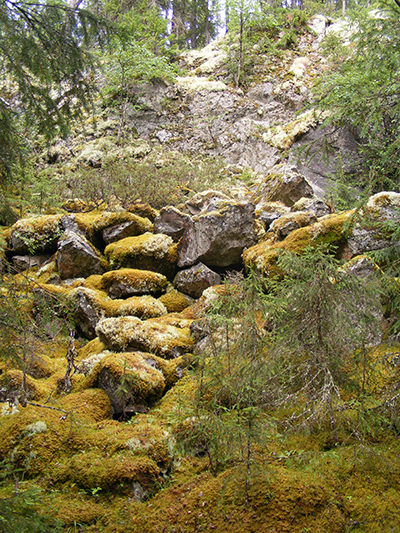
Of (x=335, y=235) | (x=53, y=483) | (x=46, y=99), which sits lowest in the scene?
(x=53, y=483)

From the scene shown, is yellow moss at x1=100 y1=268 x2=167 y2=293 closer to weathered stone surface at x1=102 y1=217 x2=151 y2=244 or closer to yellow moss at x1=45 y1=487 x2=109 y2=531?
weathered stone surface at x1=102 y1=217 x2=151 y2=244

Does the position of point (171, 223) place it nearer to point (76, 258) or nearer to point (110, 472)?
point (76, 258)

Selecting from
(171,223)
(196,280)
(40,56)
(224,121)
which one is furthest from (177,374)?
(224,121)

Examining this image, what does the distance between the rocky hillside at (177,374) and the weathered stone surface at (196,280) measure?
0.04 m

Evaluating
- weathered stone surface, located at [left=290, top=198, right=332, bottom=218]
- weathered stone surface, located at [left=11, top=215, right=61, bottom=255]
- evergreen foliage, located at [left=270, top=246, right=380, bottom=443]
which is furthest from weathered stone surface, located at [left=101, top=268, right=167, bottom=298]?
evergreen foliage, located at [left=270, top=246, right=380, bottom=443]

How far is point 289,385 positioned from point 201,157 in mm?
15367

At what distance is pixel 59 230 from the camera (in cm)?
1012

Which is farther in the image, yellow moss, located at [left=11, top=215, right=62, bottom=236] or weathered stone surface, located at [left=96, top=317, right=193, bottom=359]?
yellow moss, located at [left=11, top=215, right=62, bottom=236]

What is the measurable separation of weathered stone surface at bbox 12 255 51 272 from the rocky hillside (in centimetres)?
6

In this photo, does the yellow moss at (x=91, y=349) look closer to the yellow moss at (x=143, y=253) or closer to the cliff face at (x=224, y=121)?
the yellow moss at (x=143, y=253)

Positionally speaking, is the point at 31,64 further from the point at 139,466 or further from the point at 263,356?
the point at 139,466

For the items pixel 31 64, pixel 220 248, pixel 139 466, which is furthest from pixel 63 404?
pixel 220 248

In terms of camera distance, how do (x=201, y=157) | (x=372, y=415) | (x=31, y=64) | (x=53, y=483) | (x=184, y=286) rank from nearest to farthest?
1. (x=372, y=415)
2. (x=53, y=483)
3. (x=31, y=64)
4. (x=184, y=286)
5. (x=201, y=157)

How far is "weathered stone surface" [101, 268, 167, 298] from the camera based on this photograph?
8.77 m
